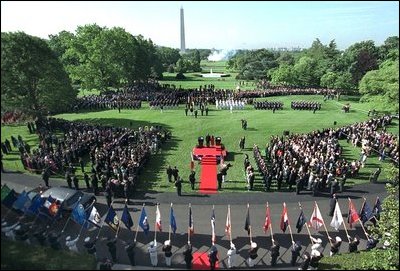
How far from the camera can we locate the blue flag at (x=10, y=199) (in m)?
13.9

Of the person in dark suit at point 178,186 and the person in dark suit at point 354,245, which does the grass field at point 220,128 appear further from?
the person in dark suit at point 354,245

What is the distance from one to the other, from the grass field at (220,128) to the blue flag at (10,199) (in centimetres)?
310

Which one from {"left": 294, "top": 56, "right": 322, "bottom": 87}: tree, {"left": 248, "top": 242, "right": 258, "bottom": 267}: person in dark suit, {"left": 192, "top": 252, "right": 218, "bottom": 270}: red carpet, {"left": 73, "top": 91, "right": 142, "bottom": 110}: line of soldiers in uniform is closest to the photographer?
{"left": 248, "top": 242, "right": 258, "bottom": 267}: person in dark suit

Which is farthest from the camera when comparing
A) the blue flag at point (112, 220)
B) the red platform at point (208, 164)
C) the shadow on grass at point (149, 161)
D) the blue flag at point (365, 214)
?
the red platform at point (208, 164)

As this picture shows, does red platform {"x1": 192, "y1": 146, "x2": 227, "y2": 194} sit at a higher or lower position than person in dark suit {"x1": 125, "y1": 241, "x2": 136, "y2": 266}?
lower

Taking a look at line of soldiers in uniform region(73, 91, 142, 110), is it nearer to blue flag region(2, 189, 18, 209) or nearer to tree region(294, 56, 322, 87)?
blue flag region(2, 189, 18, 209)

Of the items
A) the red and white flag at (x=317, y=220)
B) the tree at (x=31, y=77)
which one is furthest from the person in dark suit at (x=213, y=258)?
the tree at (x=31, y=77)

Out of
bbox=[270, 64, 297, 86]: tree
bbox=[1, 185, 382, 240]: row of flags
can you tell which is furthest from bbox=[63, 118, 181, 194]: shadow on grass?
bbox=[270, 64, 297, 86]: tree

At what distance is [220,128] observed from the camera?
125 feet

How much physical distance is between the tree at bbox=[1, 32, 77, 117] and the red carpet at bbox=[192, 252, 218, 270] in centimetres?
1039

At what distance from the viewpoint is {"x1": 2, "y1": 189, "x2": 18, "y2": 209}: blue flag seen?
1395 cm

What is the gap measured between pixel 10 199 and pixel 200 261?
26.7 ft

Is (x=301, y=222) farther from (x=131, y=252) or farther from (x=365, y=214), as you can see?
(x=131, y=252)

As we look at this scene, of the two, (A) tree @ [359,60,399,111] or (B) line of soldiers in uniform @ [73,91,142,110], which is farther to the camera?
(B) line of soldiers in uniform @ [73,91,142,110]
